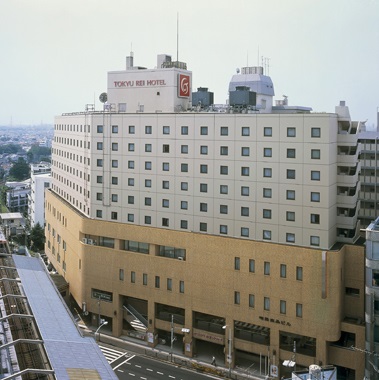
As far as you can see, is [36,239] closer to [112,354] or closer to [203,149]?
[112,354]

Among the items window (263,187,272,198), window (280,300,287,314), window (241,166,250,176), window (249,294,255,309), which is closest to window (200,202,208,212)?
window (241,166,250,176)

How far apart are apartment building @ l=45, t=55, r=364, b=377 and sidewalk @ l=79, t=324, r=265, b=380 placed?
1.08 meters

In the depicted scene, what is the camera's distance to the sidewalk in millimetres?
51000

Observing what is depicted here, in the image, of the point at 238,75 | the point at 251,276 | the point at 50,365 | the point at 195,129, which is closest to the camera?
the point at 50,365

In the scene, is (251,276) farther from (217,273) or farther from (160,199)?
(160,199)

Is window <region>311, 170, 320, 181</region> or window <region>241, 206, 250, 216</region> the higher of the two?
window <region>311, 170, 320, 181</region>

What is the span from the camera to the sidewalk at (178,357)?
51.0m

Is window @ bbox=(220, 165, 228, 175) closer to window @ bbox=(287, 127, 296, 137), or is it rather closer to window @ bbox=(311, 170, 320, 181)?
window @ bbox=(287, 127, 296, 137)

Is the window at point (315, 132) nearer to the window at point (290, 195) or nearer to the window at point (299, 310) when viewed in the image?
the window at point (290, 195)

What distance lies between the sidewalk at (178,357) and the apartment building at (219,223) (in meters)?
1.08

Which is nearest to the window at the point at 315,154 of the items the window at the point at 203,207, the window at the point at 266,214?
the window at the point at 266,214

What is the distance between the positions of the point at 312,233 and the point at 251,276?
6.93m

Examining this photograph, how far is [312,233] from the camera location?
4906cm

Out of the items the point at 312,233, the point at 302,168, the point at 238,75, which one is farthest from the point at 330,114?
the point at 238,75
